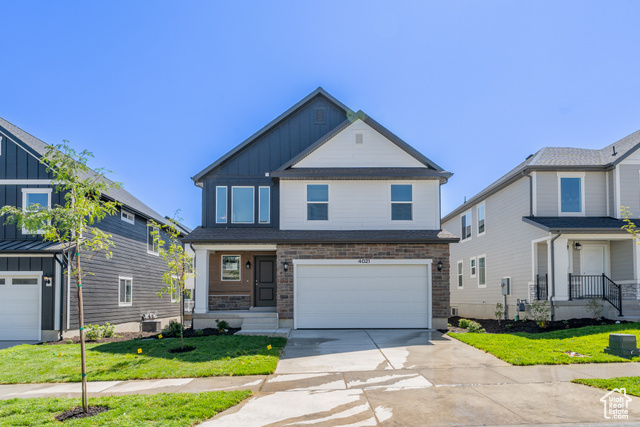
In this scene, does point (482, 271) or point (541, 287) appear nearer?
point (541, 287)

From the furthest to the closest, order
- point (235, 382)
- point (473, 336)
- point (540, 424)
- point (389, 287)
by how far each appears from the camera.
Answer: point (389, 287) < point (473, 336) < point (235, 382) < point (540, 424)

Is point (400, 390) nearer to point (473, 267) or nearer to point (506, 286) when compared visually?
point (506, 286)

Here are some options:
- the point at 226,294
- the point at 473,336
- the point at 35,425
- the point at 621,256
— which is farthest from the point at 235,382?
the point at 621,256

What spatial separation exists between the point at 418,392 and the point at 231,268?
10957 mm

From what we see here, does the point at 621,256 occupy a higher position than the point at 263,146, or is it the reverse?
the point at 263,146

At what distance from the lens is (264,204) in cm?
1706

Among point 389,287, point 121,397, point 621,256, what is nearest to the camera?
point 121,397

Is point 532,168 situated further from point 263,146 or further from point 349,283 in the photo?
point 263,146

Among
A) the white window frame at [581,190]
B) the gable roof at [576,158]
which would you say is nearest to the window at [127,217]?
the gable roof at [576,158]

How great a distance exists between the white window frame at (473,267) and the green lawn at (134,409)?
1776 centimetres

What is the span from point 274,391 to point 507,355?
5.28 metres

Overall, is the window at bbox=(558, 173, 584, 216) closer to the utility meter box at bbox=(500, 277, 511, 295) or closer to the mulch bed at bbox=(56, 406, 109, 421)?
the utility meter box at bbox=(500, 277, 511, 295)

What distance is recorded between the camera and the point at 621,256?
17.0m

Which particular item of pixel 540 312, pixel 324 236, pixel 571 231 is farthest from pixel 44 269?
pixel 571 231
